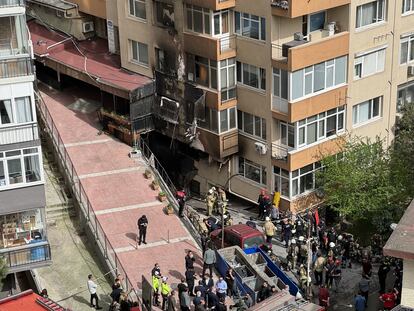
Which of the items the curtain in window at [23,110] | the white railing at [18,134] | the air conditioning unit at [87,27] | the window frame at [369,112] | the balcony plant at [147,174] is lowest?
the balcony plant at [147,174]

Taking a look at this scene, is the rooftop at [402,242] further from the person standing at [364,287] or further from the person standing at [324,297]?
the person standing at [324,297]

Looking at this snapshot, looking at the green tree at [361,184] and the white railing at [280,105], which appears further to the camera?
the white railing at [280,105]

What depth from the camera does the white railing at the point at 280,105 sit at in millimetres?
44691

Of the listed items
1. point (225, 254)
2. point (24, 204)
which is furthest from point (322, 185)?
point (24, 204)

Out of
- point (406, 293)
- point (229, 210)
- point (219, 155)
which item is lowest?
point (229, 210)

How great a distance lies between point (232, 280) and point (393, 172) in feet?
35.8

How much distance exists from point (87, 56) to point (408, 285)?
33381 mm

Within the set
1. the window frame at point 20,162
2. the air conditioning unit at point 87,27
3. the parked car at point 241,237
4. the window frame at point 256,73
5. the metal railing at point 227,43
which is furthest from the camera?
the air conditioning unit at point 87,27

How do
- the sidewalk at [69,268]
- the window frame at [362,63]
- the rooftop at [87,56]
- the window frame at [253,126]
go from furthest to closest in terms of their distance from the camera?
the rooftop at [87,56]
the window frame at [362,63]
the window frame at [253,126]
the sidewalk at [69,268]

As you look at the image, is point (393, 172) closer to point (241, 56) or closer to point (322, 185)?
point (322, 185)

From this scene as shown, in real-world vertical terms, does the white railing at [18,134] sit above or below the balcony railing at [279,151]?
above

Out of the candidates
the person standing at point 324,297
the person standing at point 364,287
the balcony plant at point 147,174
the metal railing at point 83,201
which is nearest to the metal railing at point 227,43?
the balcony plant at point 147,174

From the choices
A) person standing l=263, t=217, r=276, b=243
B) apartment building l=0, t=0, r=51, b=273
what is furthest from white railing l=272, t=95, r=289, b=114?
apartment building l=0, t=0, r=51, b=273

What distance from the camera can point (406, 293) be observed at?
2691cm
